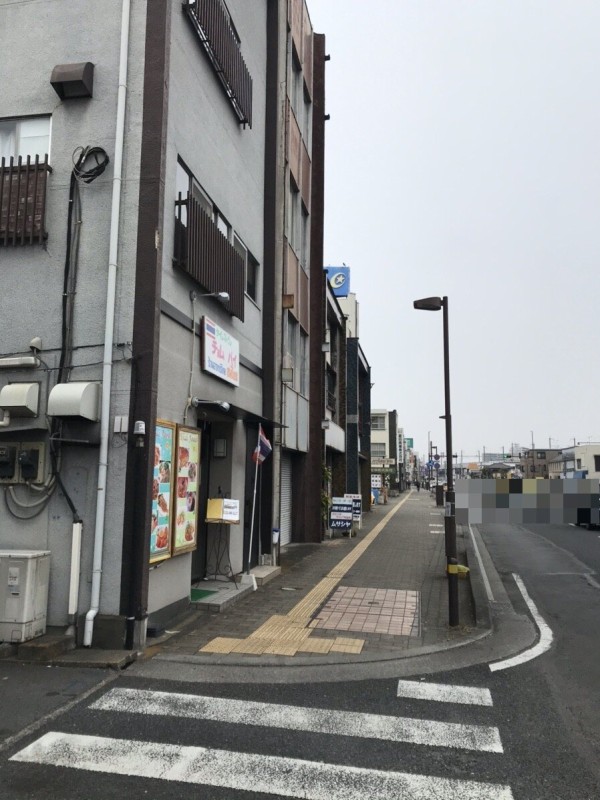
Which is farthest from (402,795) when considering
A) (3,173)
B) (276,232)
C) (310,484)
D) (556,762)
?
(310,484)

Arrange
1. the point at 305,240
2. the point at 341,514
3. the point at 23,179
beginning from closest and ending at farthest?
the point at 23,179 < the point at 305,240 < the point at 341,514

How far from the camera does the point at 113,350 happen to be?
7.71m

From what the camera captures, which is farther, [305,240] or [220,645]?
[305,240]

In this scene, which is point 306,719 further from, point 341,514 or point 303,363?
point 341,514

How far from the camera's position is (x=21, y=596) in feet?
22.9

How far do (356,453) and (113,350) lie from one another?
73.2ft

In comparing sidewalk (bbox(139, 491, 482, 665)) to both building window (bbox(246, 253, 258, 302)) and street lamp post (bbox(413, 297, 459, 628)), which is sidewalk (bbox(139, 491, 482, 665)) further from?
building window (bbox(246, 253, 258, 302))

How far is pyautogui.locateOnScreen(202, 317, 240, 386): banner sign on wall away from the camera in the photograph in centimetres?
973

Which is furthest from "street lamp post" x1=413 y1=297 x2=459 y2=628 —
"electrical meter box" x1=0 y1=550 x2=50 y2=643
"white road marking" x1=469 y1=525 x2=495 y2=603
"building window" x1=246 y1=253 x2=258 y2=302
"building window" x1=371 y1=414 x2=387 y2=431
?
"building window" x1=371 y1=414 x2=387 y2=431

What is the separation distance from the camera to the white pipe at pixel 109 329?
7.35 meters

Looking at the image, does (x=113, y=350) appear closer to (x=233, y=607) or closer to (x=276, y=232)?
(x=233, y=607)

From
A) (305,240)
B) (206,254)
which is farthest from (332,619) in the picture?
(305,240)

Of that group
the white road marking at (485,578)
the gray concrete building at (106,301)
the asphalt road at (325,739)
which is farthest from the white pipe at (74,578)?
the white road marking at (485,578)

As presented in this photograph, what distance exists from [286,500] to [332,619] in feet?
33.4
